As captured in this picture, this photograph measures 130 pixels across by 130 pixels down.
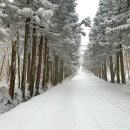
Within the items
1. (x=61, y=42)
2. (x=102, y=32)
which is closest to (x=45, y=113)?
(x=61, y=42)

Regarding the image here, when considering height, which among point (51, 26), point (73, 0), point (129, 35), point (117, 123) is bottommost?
point (117, 123)

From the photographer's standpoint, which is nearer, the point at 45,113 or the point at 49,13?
the point at 45,113

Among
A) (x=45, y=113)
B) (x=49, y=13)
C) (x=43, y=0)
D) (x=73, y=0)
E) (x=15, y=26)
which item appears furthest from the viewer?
(x=73, y=0)

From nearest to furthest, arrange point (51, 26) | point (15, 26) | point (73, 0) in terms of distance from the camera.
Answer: point (15, 26), point (51, 26), point (73, 0)

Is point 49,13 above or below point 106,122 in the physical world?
above

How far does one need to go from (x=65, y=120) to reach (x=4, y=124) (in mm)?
1946

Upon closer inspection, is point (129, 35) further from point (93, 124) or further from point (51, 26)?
point (93, 124)

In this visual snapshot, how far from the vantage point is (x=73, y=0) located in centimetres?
2788

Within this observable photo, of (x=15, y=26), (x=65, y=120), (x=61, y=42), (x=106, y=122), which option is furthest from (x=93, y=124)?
(x=61, y=42)

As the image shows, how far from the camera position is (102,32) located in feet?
125

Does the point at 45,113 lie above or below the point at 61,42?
below

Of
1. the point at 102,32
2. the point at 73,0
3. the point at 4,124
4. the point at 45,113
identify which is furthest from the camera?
the point at 102,32

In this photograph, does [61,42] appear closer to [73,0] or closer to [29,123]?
[73,0]

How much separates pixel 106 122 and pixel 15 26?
13.2m
